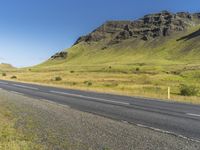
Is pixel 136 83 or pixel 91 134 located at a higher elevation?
pixel 91 134

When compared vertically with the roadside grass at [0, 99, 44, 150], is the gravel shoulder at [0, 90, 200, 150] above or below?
below

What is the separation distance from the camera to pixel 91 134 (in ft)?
31.0

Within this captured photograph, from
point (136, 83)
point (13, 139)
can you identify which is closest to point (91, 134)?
point (13, 139)

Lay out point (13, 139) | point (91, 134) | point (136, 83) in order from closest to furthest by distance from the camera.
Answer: point (13, 139) → point (91, 134) → point (136, 83)

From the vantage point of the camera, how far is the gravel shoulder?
7.99 m

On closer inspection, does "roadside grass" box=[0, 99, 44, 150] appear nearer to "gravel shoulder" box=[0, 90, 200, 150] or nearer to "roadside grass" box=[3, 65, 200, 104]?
"gravel shoulder" box=[0, 90, 200, 150]

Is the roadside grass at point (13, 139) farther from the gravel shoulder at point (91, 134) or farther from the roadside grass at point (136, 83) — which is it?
the roadside grass at point (136, 83)

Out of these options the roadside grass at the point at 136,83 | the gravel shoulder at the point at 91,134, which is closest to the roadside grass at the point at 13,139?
the gravel shoulder at the point at 91,134

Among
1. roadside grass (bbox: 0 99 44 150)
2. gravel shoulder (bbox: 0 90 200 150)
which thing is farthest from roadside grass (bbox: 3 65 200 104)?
roadside grass (bbox: 0 99 44 150)

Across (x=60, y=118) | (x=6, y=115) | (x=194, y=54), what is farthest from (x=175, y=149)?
(x=194, y=54)

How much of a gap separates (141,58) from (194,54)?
30.5 metres

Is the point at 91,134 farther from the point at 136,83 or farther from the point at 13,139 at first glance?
the point at 136,83

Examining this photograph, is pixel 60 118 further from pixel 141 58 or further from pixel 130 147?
pixel 141 58

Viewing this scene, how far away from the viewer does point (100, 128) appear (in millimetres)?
10398
